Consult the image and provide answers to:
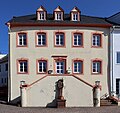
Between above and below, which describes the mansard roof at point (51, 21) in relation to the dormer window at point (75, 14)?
below

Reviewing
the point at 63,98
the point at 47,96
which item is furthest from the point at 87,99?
the point at 47,96

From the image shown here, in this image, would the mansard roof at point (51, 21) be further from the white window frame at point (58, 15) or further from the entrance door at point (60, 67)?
the entrance door at point (60, 67)

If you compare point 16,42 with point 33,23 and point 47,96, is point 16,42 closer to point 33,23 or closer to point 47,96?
point 33,23

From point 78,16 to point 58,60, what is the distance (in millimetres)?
5939

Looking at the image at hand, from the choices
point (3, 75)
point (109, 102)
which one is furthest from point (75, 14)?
point (3, 75)

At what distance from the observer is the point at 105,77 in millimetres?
27906

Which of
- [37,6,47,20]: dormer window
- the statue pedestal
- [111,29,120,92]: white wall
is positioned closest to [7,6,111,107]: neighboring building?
[37,6,47,20]: dormer window

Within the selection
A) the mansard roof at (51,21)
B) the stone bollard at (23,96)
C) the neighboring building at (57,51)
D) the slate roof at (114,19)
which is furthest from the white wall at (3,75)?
the stone bollard at (23,96)

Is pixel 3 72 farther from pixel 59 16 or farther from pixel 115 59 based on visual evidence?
pixel 115 59

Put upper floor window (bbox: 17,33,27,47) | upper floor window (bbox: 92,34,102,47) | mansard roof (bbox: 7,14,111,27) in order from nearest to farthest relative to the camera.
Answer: upper floor window (bbox: 17,33,27,47), mansard roof (bbox: 7,14,111,27), upper floor window (bbox: 92,34,102,47)

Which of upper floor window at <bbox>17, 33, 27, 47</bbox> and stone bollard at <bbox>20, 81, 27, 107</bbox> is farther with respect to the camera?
upper floor window at <bbox>17, 33, 27, 47</bbox>

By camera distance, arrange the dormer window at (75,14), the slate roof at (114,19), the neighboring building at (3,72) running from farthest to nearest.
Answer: the neighboring building at (3,72) < the slate roof at (114,19) < the dormer window at (75,14)

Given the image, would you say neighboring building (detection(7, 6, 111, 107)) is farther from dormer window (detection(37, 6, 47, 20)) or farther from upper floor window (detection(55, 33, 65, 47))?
dormer window (detection(37, 6, 47, 20))

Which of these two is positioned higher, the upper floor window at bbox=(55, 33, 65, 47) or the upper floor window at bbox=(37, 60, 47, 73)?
the upper floor window at bbox=(55, 33, 65, 47)
